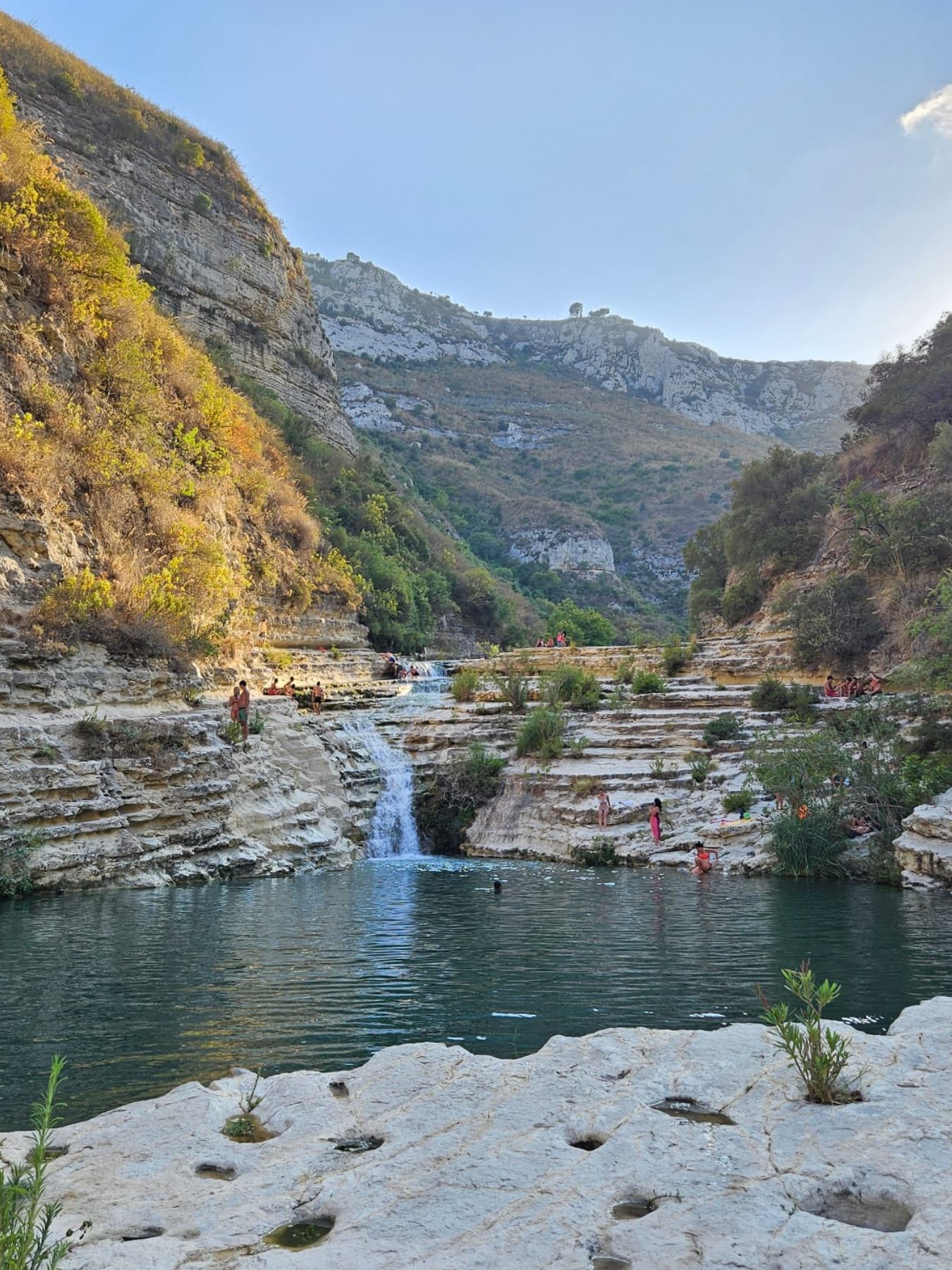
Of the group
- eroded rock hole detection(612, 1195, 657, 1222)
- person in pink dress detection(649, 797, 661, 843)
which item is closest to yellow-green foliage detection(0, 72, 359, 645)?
person in pink dress detection(649, 797, 661, 843)

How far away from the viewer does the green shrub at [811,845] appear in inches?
585

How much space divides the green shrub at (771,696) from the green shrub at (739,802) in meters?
A: 3.82

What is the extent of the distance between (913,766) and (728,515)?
20952 mm

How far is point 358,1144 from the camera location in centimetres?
384

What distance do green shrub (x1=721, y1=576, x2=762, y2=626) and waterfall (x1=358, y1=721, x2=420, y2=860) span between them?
607 inches

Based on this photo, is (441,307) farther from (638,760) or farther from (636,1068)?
(636,1068)

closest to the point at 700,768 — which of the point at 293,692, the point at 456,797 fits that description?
the point at 456,797

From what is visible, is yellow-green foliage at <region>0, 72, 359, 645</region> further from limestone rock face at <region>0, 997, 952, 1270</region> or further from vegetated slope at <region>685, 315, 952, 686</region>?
vegetated slope at <region>685, 315, 952, 686</region>

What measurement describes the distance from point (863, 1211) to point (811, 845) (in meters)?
13.0

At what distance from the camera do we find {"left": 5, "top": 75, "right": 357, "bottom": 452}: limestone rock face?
103ft

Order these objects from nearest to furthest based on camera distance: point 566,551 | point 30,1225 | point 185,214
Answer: point 30,1225, point 185,214, point 566,551

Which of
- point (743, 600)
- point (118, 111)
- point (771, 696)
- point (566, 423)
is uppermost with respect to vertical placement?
point (566, 423)

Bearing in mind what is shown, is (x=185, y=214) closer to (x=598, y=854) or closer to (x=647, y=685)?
(x=647, y=685)

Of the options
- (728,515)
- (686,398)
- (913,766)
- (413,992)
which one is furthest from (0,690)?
(686,398)
